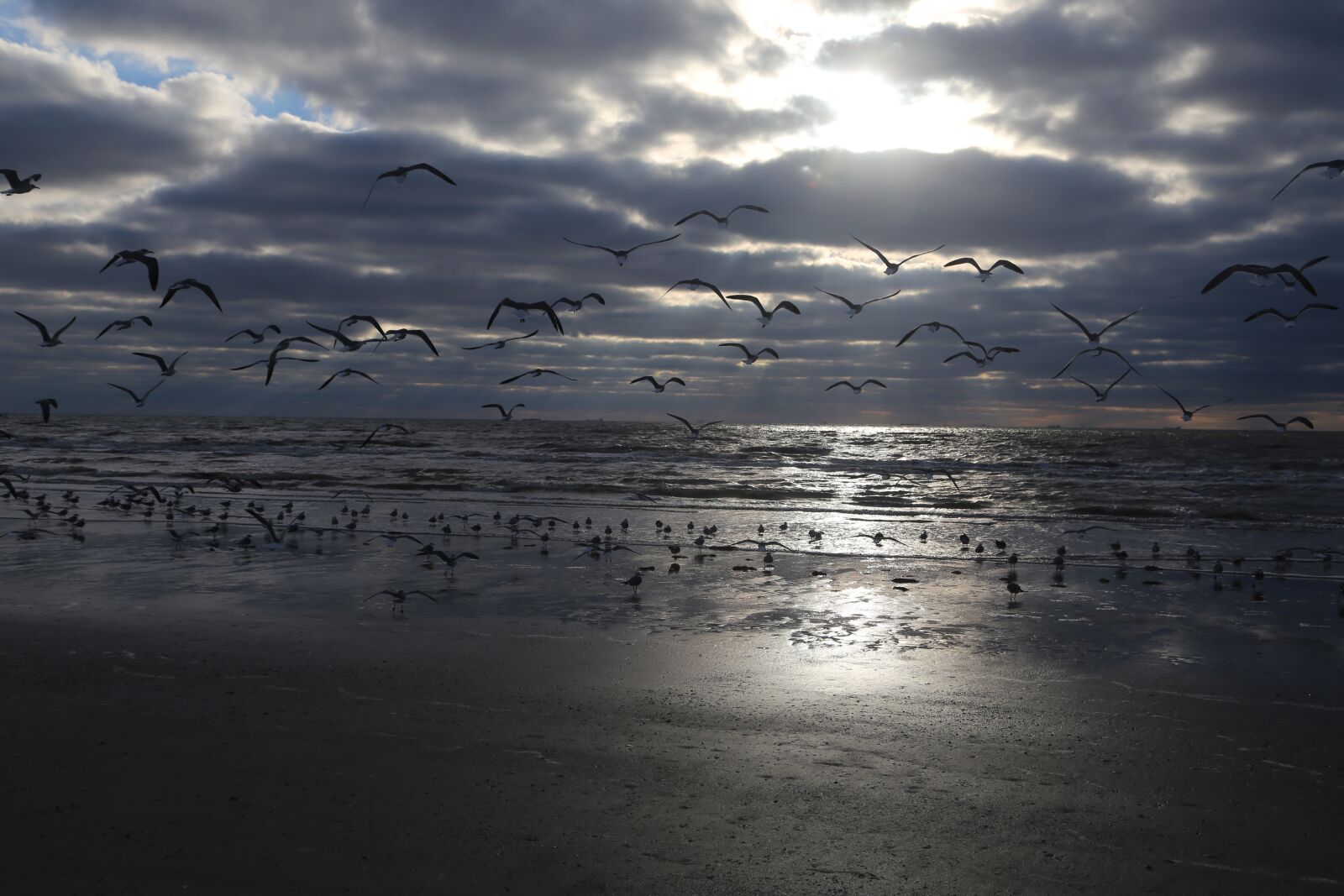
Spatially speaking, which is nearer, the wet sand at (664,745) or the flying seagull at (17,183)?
the wet sand at (664,745)

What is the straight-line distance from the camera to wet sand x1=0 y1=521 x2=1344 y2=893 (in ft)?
15.2

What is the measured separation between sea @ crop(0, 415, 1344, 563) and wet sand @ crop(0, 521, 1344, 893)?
6.57 metres

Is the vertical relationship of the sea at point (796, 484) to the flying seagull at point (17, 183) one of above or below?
below

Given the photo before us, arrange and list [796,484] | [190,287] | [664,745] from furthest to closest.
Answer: [796,484], [190,287], [664,745]

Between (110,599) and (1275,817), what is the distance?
11.0m

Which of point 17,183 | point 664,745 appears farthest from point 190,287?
point 664,745

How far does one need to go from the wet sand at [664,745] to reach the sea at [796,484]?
21.6 ft

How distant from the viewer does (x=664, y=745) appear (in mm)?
6125

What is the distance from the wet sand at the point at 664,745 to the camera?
15.2 ft

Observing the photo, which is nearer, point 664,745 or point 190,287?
point 664,745

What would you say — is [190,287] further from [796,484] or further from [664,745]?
[796,484]

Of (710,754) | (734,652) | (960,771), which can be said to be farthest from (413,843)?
(734,652)

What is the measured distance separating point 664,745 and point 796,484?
24976 mm

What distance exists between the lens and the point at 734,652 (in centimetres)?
841
